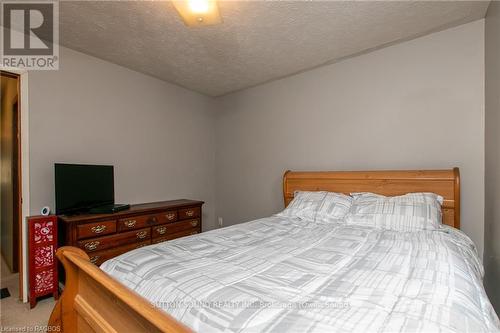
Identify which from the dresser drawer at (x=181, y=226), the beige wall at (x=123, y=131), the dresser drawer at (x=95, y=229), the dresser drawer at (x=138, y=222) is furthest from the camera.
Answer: the dresser drawer at (x=181, y=226)

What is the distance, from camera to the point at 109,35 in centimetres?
235

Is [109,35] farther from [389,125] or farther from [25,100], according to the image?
[389,125]

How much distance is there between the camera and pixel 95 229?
2.37 meters

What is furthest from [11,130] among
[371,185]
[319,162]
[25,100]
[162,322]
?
[371,185]

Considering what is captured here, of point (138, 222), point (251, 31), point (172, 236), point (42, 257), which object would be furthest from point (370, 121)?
point (42, 257)

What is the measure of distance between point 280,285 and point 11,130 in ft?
12.1

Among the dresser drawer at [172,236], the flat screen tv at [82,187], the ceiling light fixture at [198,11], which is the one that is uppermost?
the ceiling light fixture at [198,11]

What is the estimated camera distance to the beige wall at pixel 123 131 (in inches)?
97.4

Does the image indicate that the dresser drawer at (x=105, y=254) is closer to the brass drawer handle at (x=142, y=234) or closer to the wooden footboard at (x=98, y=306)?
the brass drawer handle at (x=142, y=234)

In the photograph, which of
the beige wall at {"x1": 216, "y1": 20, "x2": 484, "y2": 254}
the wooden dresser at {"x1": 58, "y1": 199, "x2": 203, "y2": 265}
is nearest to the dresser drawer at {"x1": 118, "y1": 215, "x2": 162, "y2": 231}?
the wooden dresser at {"x1": 58, "y1": 199, "x2": 203, "y2": 265}

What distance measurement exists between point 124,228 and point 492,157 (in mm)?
3297

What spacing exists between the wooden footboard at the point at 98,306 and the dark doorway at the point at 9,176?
83.9 inches

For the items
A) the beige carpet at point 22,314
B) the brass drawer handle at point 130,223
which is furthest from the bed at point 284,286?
the brass drawer handle at point 130,223

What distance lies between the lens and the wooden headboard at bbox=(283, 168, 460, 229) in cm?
215
